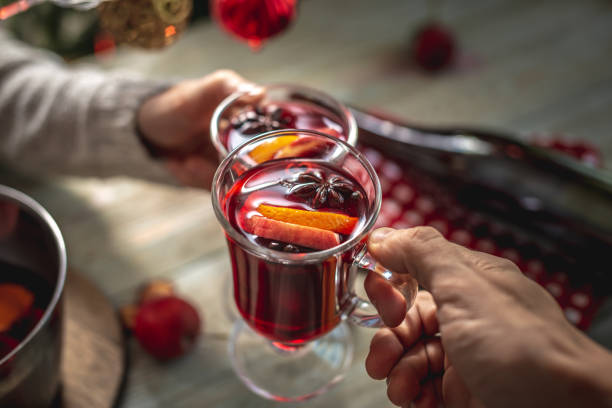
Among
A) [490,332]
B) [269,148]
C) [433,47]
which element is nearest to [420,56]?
[433,47]

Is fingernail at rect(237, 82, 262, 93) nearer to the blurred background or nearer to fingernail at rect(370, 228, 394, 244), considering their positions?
fingernail at rect(370, 228, 394, 244)

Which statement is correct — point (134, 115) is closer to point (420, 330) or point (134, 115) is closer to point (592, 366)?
point (420, 330)

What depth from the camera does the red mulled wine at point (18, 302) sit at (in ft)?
2.37

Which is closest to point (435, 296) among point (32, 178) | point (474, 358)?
point (474, 358)

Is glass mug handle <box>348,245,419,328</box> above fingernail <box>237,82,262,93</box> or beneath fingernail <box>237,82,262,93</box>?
beneath

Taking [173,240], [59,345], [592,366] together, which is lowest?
[173,240]

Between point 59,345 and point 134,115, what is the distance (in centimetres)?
41

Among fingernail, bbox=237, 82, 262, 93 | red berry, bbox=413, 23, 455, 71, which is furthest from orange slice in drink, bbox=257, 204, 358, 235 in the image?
red berry, bbox=413, 23, 455, 71

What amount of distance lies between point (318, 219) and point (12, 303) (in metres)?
0.49

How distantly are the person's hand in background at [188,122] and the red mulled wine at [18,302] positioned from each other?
0.31 metres

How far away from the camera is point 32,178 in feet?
3.72

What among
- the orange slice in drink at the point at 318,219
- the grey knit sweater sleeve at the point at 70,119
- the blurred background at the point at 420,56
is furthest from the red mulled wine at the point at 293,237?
the blurred background at the point at 420,56

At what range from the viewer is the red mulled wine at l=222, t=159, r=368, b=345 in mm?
573

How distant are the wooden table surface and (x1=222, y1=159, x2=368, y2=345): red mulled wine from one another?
0.86 ft
